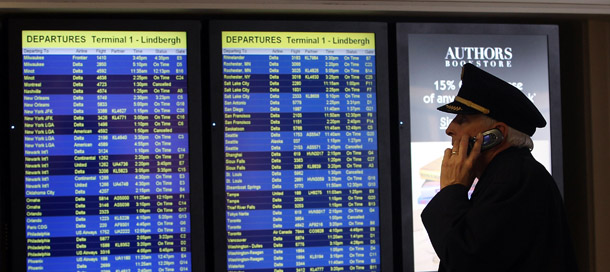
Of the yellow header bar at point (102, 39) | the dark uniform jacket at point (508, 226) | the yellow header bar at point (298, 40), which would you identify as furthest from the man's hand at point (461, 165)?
the yellow header bar at point (102, 39)

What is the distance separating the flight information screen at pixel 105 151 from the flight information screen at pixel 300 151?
29 cm

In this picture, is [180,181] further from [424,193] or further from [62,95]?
[424,193]

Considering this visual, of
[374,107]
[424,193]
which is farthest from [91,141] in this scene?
[424,193]

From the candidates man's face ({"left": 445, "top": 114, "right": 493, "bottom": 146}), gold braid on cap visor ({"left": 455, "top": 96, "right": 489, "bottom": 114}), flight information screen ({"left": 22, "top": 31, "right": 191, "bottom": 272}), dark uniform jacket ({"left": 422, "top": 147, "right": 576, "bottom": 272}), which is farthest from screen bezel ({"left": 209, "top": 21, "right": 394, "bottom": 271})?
dark uniform jacket ({"left": 422, "top": 147, "right": 576, "bottom": 272})

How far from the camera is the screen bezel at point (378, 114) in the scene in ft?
11.1

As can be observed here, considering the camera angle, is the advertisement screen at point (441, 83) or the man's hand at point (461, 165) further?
the advertisement screen at point (441, 83)

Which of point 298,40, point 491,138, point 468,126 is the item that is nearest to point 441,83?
point 298,40

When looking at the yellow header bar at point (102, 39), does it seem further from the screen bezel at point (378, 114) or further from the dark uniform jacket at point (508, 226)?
the dark uniform jacket at point (508, 226)

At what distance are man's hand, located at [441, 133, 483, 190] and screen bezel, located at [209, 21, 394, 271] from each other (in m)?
1.15

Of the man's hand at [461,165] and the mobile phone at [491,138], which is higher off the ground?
the mobile phone at [491,138]

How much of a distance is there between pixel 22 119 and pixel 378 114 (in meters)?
1.85

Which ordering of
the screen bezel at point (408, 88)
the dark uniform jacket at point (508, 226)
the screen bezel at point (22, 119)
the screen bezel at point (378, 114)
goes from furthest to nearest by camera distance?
the screen bezel at point (408, 88) → the screen bezel at point (378, 114) → the screen bezel at point (22, 119) → the dark uniform jacket at point (508, 226)

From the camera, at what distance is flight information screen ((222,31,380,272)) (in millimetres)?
3428

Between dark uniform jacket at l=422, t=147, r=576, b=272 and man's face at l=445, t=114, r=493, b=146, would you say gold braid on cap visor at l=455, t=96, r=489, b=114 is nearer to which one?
man's face at l=445, t=114, r=493, b=146
